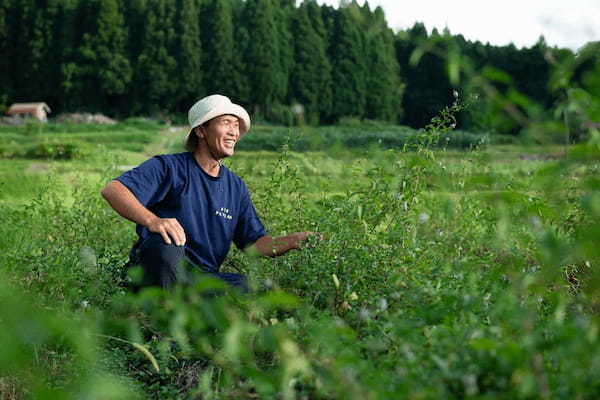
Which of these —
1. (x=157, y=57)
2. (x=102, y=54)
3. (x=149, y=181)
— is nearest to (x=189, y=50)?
(x=157, y=57)

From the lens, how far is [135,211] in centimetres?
331

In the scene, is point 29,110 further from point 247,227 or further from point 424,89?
point 247,227

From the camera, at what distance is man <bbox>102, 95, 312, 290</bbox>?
3605 mm

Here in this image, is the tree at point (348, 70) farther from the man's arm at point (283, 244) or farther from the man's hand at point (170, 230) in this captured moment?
the man's hand at point (170, 230)

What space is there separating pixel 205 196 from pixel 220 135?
1.09 ft

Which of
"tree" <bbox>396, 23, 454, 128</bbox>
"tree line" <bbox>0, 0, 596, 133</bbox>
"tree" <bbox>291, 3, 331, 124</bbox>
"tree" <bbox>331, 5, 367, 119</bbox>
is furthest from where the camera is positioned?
"tree" <bbox>396, 23, 454, 128</bbox>

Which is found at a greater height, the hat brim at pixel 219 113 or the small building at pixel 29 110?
the hat brim at pixel 219 113

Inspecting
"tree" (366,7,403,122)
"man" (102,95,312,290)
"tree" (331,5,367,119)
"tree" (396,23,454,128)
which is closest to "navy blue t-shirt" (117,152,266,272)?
"man" (102,95,312,290)

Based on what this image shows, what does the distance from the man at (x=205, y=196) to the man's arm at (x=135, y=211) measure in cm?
7

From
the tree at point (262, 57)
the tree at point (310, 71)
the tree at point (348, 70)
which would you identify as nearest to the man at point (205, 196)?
the tree at point (262, 57)

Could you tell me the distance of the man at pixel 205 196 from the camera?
11.8ft

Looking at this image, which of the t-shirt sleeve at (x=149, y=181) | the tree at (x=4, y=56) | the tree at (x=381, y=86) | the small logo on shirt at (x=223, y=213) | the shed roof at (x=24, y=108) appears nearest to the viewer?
the t-shirt sleeve at (x=149, y=181)

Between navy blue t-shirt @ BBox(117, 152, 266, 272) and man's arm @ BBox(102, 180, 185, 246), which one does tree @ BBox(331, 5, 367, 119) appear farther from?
man's arm @ BBox(102, 180, 185, 246)

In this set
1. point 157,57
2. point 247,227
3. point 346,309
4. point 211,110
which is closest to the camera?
point 346,309
